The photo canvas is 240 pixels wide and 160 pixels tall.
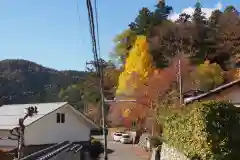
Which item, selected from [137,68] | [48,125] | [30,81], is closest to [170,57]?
[137,68]

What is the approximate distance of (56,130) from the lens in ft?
91.7

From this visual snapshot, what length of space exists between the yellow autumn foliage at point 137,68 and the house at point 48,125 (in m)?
8.00

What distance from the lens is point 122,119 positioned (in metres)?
40.2

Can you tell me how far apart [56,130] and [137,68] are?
13111 millimetres

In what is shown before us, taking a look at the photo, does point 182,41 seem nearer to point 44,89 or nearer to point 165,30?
point 165,30

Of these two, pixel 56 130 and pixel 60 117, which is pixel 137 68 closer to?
pixel 60 117

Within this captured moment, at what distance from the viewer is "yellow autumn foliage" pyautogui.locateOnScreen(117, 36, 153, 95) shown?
121 feet

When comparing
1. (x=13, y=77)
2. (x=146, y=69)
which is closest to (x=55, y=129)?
(x=146, y=69)

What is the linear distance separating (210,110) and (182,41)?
33.0 meters

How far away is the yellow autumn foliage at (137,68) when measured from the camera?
121 ft

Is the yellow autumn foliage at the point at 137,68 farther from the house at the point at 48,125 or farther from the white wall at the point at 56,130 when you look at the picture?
the white wall at the point at 56,130

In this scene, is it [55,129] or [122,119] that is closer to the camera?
[55,129]

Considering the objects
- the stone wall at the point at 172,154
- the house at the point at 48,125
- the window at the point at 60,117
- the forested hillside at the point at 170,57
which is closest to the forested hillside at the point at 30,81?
the forested hillside at the point at 170,57

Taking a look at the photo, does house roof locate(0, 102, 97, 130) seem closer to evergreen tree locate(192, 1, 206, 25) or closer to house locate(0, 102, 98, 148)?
house locate(0, 102, 98, 148)
